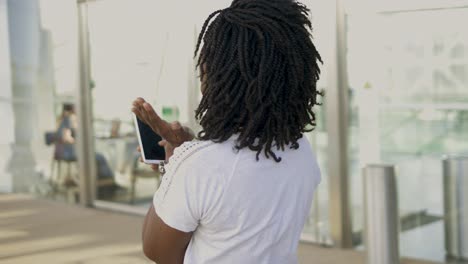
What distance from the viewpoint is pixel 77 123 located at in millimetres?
8430

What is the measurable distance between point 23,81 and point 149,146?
26.1 ft

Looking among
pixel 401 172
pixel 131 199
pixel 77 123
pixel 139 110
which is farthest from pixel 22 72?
pixel 139 110

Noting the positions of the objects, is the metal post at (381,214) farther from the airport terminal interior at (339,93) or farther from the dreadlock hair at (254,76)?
the dreadlock hair at (254,76)

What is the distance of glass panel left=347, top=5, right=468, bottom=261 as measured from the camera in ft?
17.4

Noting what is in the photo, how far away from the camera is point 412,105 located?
551 cm

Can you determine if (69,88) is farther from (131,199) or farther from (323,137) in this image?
(323,137)

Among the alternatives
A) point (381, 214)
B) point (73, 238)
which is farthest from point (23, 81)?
point (381, 214)

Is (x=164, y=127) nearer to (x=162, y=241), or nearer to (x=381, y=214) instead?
(x=162, y=241)

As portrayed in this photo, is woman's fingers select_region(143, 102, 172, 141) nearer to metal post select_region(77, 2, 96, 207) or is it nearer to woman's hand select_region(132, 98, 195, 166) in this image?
woman's hand select_region(132, 98, 195, 166)

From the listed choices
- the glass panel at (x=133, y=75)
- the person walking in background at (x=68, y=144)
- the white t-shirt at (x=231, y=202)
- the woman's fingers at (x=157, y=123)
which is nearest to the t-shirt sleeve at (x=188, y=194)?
the white t-shirt at (x=231, y=202)

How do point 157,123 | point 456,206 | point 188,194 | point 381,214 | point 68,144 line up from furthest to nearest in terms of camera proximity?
point 68,144, point 456,206, point 381,214, point 157,123, point 188,194

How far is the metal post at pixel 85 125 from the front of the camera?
8211 mm

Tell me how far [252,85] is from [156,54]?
598cm

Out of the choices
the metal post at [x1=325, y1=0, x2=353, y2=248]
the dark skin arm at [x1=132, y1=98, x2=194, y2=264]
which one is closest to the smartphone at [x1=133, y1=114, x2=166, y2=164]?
the dark skin arm at [x1=132, y1=98, x2=194, y2=264]
